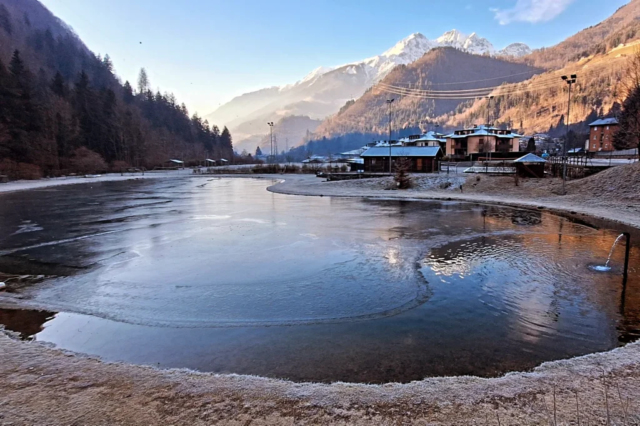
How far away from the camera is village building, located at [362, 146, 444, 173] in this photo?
5716cm

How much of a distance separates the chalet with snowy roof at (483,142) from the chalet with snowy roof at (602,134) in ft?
55.7

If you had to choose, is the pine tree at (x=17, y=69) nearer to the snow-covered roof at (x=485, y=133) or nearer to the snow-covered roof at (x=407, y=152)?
the snow-covered roof at (x=407, y=152)

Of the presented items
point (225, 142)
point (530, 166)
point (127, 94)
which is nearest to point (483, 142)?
point (530, 166)

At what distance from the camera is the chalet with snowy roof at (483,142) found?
294 ft

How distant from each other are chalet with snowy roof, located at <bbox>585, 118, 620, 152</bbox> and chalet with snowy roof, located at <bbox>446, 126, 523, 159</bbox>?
1699 cm

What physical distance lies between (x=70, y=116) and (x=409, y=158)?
80.8 m

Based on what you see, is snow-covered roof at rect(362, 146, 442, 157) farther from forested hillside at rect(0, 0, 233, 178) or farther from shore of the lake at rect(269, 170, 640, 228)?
forested hillside at rect(0, 0, 233, 178)

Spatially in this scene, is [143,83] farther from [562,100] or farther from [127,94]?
[562,100]

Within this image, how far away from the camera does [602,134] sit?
88500 millimetres

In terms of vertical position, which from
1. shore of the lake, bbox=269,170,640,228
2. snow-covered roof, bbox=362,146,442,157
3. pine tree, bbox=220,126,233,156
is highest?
pine tree, bbox=220,126,233,156

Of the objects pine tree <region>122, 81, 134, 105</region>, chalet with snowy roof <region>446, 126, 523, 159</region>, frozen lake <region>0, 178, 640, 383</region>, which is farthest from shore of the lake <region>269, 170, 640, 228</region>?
pine tree <region>122, 81, 134, 105</region>

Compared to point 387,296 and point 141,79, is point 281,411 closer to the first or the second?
point 387,296

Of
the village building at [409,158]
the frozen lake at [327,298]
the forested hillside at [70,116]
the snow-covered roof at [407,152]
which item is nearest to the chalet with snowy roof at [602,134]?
the snow-covered roof at [407,152]

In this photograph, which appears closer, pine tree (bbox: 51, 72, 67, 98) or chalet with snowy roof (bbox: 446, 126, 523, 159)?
chalet with snowy roof (bbox: 446, 126, 523, 159)
